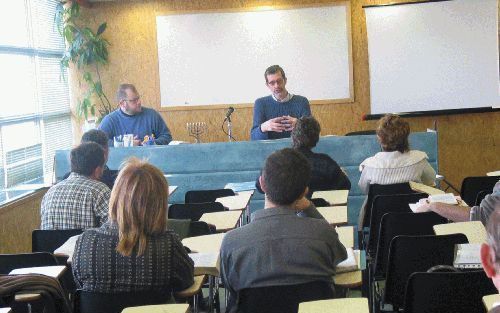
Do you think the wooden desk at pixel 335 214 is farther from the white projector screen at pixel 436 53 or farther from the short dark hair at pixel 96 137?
the white projector screen at pixel 436 53

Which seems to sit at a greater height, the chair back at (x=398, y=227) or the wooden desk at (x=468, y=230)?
the wooden desk at (x=468, y=230)

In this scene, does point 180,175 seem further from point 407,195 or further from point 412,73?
point 412,73

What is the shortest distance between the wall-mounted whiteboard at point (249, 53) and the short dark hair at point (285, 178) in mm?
6169

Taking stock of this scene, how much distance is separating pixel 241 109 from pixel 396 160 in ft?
14.0

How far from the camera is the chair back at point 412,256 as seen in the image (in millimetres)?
3500

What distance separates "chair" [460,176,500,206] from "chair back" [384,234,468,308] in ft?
6.74

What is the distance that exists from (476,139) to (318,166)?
4.56 metres

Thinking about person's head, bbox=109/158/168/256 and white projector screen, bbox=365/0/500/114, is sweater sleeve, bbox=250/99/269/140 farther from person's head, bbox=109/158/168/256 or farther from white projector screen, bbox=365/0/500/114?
person's head, bbox=109/158/168/256

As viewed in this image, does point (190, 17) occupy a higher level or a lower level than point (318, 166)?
higher

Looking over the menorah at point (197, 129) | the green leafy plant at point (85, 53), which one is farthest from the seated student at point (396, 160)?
the green leafy plant at point (85, 53)

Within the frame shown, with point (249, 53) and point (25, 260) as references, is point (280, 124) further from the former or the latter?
point (25, 260)

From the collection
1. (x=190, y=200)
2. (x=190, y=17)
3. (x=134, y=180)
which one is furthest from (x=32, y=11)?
(x=134, y=180)

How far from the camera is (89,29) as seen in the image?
9188mm

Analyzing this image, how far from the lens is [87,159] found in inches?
175
